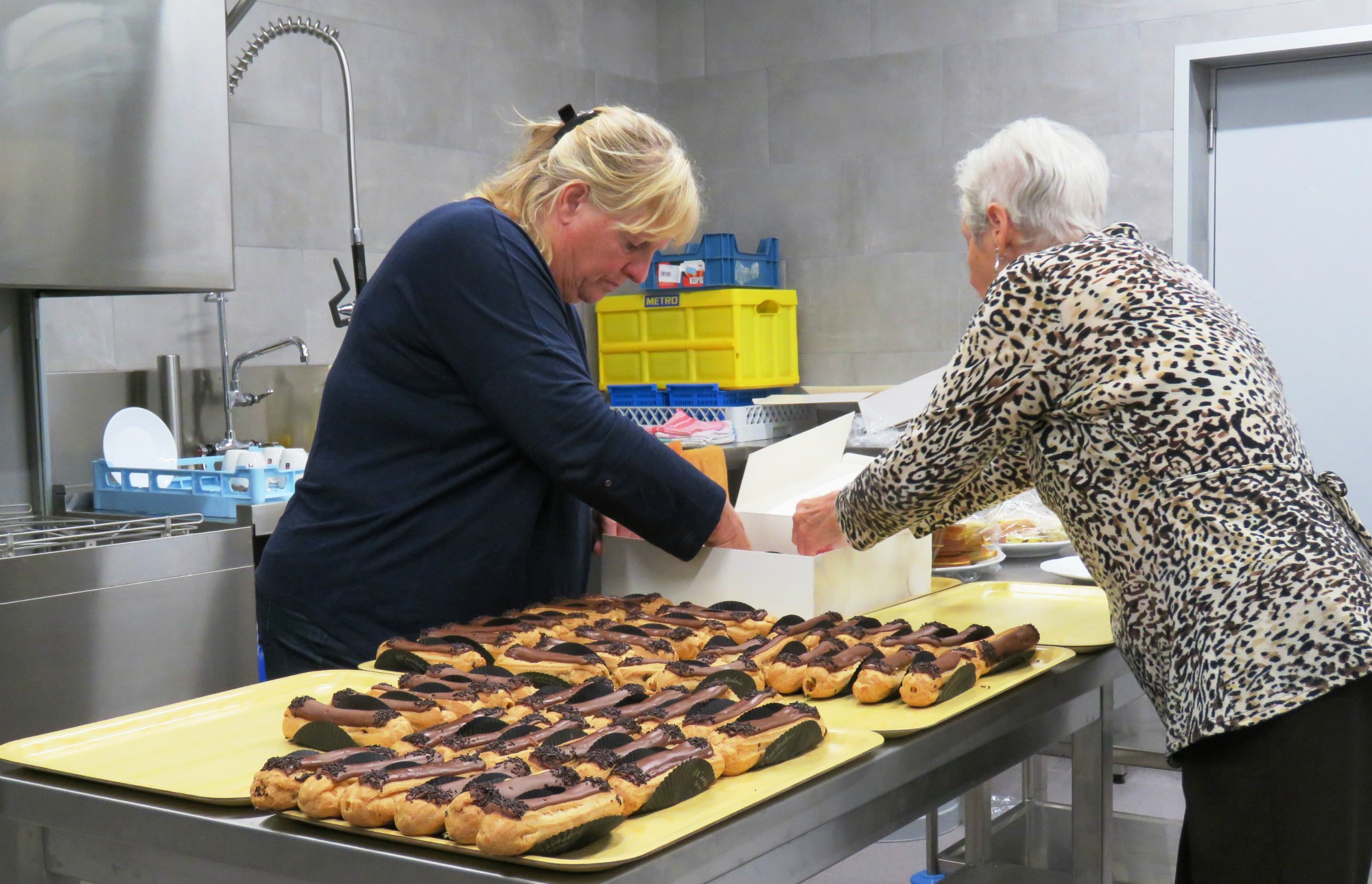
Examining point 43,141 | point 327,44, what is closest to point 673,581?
point 43,141

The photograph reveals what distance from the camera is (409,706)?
133 centimetres

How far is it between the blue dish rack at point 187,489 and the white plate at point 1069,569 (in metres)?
1.64

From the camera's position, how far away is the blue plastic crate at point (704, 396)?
4871 mm

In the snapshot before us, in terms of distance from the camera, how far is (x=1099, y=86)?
4648mm

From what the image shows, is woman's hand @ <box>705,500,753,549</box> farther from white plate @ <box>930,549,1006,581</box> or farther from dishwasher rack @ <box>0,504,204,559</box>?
dishwasher rack @ <box>0,504,204,559</box>

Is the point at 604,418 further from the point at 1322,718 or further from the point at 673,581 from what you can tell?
the point at 1322,718

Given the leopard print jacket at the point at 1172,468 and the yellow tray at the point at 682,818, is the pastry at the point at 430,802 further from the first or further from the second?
the leopard print jacket at the point at 1172,468

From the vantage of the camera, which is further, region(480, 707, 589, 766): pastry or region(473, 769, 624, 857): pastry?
region(480, 707, 589, 766): pastry

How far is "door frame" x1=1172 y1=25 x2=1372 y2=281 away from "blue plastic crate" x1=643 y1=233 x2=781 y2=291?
1537mm

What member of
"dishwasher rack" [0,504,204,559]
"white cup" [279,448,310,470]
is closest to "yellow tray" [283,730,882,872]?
"dishwasher rack" [0,504,204,559]

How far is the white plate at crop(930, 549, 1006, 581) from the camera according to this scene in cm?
233

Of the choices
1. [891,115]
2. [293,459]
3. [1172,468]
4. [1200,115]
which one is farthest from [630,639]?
[891,115]

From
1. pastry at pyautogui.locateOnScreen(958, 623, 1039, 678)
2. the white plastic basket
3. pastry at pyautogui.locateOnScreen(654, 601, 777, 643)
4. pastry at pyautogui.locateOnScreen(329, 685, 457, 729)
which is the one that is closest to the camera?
pastry at pyautogui.locateOnScreen(329, 685, 457, 729)

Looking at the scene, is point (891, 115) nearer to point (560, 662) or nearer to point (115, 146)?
point (115, 146)
